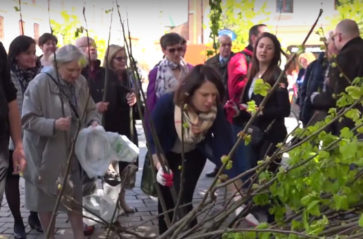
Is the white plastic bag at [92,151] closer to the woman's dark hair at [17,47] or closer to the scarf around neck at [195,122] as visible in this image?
the scarf around neck at [195,122]

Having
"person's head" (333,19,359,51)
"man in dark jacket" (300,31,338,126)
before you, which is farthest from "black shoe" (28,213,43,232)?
"person's head" (333,19,359,51)

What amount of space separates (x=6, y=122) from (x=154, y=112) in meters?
1.00

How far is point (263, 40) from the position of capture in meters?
5.30

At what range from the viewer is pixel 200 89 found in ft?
12.7

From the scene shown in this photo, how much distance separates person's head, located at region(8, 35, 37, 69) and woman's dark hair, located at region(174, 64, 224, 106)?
185 centimetres

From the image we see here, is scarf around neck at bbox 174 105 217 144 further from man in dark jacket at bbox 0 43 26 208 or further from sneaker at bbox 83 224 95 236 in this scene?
sneaker at bbox 83 224 95 236

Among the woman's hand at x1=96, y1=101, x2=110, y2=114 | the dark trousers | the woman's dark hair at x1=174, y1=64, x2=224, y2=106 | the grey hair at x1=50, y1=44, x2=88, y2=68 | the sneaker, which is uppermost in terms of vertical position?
the grey hair at x1=50, y1=44, x2=88, y2=68

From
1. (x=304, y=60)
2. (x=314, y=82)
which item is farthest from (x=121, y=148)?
(x=304, y=60)

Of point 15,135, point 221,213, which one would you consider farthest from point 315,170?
point 15,135

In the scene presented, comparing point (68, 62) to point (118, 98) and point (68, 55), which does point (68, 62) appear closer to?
point (68, 55)

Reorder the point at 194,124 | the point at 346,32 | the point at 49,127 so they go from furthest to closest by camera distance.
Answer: the point at 346,32 < the point at 49,127 < the point at 194,124

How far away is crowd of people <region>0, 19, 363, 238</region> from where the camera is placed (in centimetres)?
387

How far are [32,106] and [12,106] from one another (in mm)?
413

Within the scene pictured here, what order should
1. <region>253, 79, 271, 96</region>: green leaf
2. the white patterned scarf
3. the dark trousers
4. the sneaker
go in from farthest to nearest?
the white patterned scarf, the sneaker, the dark trousers, <region>253, 79, 271, 96</region>: green leaf
